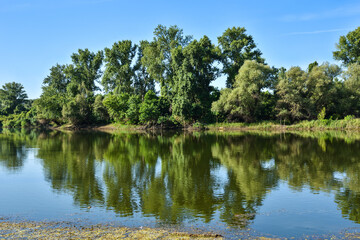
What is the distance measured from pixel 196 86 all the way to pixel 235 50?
13751 mm

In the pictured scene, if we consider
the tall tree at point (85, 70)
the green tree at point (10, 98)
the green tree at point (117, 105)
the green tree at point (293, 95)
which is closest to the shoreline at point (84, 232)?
the green tree at point (293, 95)

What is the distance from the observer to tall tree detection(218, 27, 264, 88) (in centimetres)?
6762

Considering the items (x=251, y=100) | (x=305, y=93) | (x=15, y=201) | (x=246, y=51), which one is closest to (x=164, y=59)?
(x=246, y=51)

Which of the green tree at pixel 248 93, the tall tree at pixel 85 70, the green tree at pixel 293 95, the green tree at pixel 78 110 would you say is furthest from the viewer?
the tall tree at pixel 85 70

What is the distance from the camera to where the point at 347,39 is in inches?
2648

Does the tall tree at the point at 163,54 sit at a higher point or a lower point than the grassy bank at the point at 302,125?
higher

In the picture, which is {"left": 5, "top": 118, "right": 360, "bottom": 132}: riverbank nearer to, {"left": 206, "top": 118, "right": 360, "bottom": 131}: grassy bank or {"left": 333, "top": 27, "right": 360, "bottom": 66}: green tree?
{"left": 206, "top": 118, "right": 360, "bottom": 131}: grassy bank

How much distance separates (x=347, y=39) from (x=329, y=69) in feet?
47.1

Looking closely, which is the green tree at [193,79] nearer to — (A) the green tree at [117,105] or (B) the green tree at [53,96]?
(A) the green tree at [117,105]

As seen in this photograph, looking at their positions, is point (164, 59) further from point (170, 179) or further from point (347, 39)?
point (170, 179)

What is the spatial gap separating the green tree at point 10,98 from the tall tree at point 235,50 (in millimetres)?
78014

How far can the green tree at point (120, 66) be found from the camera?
77125 millimetres

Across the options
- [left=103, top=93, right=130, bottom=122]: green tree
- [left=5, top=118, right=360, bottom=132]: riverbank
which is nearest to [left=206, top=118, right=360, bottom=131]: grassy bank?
[left=5, top=118, right=360, bottom=132]: riverbank

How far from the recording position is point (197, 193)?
12789 mm
